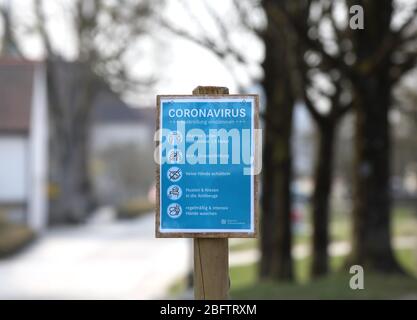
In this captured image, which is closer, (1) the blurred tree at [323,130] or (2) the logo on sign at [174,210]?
(2) the logo on sign at [174,210]

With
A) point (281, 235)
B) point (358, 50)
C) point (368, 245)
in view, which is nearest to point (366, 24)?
point (358, 50)

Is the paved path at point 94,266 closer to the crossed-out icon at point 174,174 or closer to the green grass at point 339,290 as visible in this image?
the green grass at point 339,290

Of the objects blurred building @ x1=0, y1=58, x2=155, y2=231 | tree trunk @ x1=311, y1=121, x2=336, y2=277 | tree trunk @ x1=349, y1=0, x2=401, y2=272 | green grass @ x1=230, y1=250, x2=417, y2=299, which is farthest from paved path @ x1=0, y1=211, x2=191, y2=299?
tree trunk @ x1=349, y1=0, x2=401, y2=272

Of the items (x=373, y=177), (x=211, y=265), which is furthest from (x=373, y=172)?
(x=211, y=265)

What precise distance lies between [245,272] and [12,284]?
6.36m

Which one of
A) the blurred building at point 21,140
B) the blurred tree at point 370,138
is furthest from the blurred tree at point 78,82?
the blurred tree at point 370,138

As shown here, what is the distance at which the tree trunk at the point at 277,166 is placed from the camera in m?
18.4

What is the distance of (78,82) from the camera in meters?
42.1

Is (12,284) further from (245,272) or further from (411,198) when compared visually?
(411,198)

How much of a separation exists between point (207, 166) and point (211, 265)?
661mm

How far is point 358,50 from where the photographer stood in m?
15.5

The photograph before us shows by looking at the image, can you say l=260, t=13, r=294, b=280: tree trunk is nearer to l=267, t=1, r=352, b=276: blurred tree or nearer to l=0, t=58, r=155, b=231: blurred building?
l=267, t=1, r=352, b=276: blurred tree

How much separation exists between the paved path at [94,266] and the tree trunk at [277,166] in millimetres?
2168

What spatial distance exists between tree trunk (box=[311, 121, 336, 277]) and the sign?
1337cm
